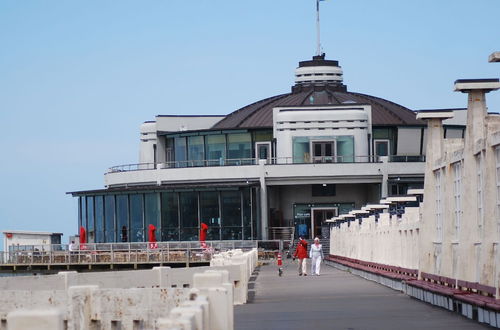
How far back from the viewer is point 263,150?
9825cm

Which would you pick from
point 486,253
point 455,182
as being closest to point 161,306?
point 486,253

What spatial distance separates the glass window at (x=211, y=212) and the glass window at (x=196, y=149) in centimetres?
626

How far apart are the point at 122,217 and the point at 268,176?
11.0 meters

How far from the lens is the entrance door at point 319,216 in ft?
315

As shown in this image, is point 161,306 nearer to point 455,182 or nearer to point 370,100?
point 455,182

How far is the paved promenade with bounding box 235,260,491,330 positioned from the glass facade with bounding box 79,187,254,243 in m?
52.6

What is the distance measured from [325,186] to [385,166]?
5.08 metres

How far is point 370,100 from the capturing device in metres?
108

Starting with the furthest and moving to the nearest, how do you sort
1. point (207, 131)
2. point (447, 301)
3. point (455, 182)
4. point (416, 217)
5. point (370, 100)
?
1. point (370, 100)
2. point (207, 131)
3. point (416, 217)
4. point (455, 182)
5. point (447, 301)

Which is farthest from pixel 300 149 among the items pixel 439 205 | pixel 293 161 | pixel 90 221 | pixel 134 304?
pixel 134 304

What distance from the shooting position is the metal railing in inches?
3071

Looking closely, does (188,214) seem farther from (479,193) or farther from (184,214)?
(479,193)

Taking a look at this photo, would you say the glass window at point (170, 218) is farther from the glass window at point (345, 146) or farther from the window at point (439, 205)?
the window at point (439, 205)

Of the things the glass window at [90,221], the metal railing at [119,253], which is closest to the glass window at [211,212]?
the metal railing at [119,253]
